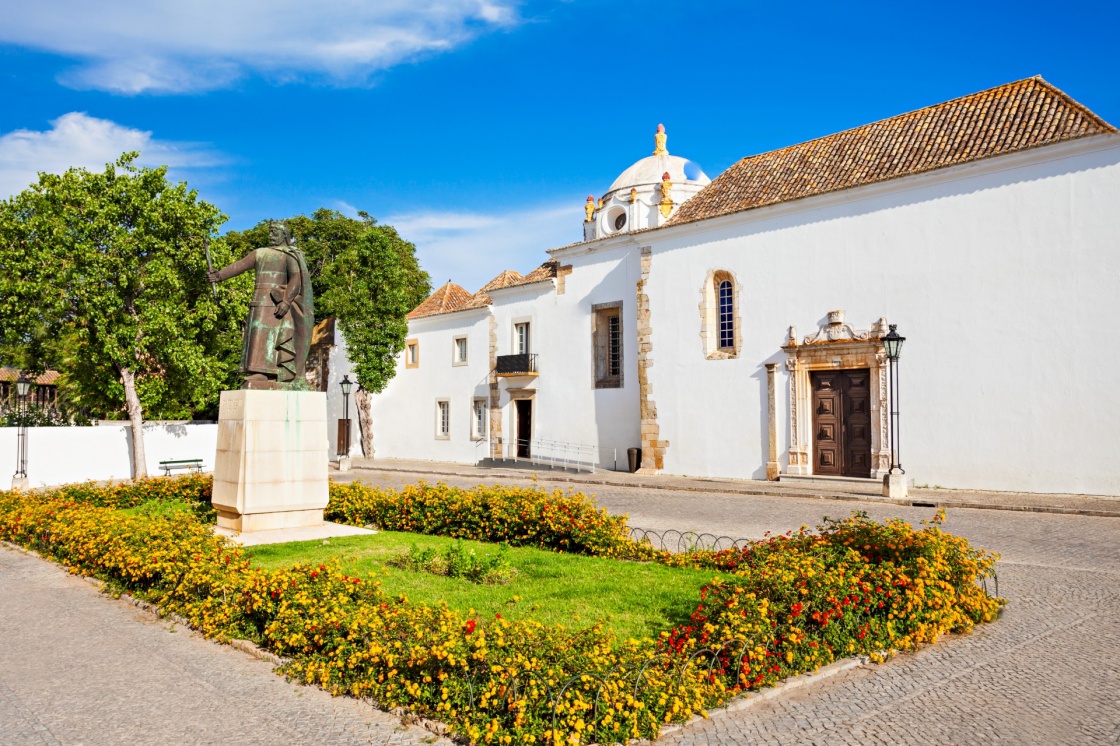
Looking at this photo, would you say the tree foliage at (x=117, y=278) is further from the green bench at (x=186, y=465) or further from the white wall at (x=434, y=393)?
the white wall at (x=434, y=393)

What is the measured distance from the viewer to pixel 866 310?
18812 mm

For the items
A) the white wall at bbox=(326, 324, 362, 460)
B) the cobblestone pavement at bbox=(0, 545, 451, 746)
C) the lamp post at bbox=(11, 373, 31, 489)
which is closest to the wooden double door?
the cobblestone pavement at bbox=(0, 545, 451, 746)

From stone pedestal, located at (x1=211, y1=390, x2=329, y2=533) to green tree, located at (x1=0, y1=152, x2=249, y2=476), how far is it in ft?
43.2

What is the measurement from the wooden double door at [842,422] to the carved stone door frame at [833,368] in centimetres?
19

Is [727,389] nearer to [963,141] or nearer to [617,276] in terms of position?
[617,276]

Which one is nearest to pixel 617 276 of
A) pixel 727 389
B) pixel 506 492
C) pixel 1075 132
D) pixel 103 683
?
pixel 727 389

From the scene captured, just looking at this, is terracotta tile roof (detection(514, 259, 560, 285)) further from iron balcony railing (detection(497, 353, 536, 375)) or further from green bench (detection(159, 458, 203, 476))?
green bench (detection(159, 458, 203, 476))

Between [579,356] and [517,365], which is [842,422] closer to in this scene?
[579,356]

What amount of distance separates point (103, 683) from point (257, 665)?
38.5 inches

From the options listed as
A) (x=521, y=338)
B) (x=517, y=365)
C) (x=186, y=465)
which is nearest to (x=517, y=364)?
(x=517, y=365)

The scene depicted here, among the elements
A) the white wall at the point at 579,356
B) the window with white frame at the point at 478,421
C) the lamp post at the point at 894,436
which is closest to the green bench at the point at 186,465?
the window with white frame at the point at 478,421

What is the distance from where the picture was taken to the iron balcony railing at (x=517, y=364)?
92.3ft

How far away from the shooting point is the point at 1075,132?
1617 cm

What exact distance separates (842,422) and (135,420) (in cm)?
1962
